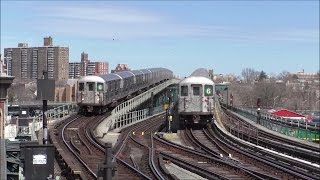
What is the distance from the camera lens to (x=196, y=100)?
126ft

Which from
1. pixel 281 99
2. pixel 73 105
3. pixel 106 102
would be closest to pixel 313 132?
pixel 106 102

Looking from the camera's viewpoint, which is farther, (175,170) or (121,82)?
(121,82)

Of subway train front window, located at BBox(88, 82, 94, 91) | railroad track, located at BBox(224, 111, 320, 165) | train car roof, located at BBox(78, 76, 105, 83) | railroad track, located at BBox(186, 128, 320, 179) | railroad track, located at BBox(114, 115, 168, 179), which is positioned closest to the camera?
railroad track, located at BBox(186, 128, 320, 179)

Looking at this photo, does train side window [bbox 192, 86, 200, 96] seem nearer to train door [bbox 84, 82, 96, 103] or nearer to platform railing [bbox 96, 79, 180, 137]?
platform railing [bbox 96, 79, 180, 137]

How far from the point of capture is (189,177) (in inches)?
797

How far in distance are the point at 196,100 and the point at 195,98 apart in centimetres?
17

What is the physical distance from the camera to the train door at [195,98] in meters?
38.0

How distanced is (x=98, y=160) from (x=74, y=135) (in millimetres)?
9988

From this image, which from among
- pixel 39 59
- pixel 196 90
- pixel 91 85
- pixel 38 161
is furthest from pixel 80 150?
pixel 91 85

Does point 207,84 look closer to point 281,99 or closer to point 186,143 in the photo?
point 186,143

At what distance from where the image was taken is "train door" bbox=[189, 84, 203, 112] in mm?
38022

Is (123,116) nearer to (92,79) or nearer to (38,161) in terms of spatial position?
(92,79)

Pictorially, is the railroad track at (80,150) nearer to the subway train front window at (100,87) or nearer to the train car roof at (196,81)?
the subway train front window at (100,87)

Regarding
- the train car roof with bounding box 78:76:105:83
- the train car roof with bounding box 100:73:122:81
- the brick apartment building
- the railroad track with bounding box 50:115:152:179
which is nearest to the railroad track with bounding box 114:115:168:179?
the railroad track with bounding box 50:115:152:179
